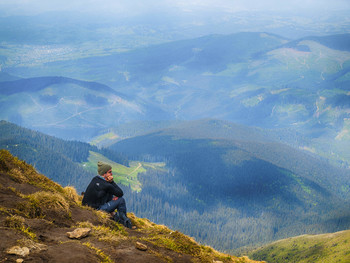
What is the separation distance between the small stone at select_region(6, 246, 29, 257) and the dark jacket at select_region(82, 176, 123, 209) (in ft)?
43.6

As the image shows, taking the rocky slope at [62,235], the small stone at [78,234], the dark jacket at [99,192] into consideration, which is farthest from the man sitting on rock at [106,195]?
the small stone at [78,234]

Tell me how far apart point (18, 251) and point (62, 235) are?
5374 millimetres

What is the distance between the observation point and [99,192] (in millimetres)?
32156

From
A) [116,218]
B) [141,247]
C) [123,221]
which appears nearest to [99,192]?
[116,218]

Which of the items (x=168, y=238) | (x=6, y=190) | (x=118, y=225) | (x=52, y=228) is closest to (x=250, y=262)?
(x=168, y=238)

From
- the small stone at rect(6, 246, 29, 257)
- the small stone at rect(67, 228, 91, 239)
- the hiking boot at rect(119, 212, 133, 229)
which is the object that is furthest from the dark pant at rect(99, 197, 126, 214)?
the small stone at rect(6, 246, 29, 257)

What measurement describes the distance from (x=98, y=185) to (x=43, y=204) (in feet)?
18.8

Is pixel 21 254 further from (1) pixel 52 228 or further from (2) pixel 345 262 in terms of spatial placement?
(2) pixel 345 262

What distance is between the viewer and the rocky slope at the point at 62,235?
62.8 feet

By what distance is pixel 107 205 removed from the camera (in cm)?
3241

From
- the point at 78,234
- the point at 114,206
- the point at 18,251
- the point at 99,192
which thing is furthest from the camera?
the point at 114,206

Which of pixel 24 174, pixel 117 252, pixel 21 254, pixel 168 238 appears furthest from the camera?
pixel 24 174

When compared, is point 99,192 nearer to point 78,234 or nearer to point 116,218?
point 116,218

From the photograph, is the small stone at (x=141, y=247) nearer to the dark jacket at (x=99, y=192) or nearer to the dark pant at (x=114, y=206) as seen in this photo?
the dark jacket at (x=99, y=192)
